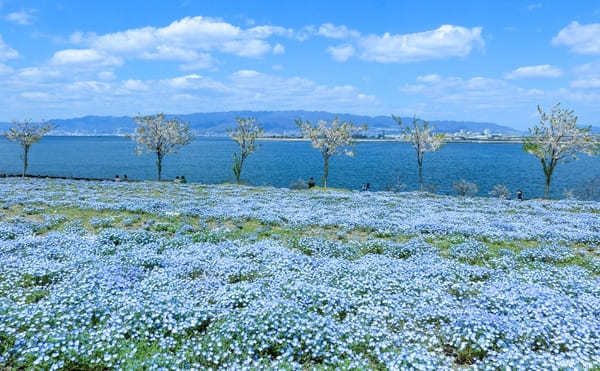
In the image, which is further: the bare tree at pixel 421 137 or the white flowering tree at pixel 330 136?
the white flowering tree at pixel 330 136

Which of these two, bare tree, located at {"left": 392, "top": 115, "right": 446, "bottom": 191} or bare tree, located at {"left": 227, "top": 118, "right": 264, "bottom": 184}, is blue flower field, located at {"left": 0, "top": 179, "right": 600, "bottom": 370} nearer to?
bare tree, located at {"left": 392, "top": 115, "right": 446, "bottom": 191}

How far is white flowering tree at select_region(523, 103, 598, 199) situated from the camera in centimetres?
3975

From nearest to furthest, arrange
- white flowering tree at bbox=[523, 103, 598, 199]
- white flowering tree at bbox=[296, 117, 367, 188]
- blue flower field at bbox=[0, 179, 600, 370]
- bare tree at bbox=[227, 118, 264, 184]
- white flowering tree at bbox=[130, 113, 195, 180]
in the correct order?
1. blue flower field at bbox=[0, 179, 600, 370]
2. white flowering tree at bbox=[523, 103, 598, 199]
3. white flowering tree at bbox=[296, 117, 367, 188]
4. bare tree at bbox=[227, 118, 264, 184]
5. white flowering tree at bbox=[130, 113, 195, 180]

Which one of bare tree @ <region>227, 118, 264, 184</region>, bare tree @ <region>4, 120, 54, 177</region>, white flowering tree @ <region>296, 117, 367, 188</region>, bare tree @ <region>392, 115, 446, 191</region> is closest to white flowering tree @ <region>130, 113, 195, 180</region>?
bare tree @ <region>227, 118, 264, 184</region>

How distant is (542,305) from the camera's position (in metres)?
9.16

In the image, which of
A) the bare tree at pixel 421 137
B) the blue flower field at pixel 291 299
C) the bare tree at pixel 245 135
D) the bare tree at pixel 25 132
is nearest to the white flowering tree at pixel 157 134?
the bare tree at pixel 245 135

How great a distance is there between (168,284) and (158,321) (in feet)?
7.65

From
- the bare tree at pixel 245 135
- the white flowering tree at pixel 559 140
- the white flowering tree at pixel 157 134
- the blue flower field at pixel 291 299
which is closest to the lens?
the blue flower field at pixel 291 299

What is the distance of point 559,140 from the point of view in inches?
1583

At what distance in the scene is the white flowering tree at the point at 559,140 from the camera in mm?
39750

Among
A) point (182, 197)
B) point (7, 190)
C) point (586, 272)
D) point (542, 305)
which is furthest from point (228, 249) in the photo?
point (7, 190)

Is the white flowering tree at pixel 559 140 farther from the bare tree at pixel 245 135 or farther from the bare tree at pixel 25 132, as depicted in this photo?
the bare tree at pixel 25 132

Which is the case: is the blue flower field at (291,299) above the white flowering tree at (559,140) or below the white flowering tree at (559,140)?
below

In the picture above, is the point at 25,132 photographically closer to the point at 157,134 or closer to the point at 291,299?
the point at 157,134
